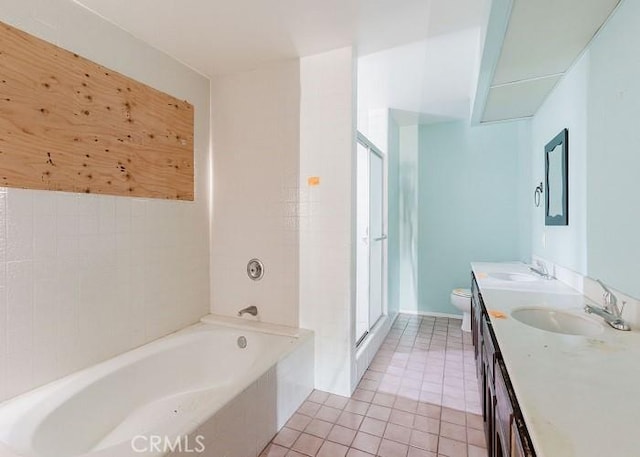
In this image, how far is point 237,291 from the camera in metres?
2.62

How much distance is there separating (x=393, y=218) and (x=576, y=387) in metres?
3.10

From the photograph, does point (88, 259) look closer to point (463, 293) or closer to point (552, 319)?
point (552, 319)

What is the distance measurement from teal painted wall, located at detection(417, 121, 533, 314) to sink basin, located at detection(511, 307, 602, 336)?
2.06 m

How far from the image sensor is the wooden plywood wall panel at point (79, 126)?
4.91ft

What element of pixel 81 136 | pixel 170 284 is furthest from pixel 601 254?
pixel 81 136

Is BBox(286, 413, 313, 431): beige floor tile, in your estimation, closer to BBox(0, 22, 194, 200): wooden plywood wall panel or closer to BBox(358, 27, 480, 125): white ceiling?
BBox(0, 22, 194, 200): wooden plywood wall panel

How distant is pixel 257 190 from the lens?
2.53 metres

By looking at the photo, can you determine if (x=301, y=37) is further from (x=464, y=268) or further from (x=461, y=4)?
(x=464, y=268)

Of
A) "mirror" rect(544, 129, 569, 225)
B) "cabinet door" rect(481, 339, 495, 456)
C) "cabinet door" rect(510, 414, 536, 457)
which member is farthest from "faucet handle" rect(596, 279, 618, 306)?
"cabinet door" rect(510, 414, 536, 457)

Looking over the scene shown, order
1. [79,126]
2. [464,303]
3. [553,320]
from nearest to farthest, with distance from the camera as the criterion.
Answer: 1. [553,320]
2. [79,126]
3. [464,303]

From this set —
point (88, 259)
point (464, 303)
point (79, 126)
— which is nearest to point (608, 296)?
point (464, 303)

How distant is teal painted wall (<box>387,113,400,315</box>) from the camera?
11.9 ft

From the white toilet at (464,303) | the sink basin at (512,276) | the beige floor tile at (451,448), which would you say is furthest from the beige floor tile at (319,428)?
the white toilet at (464,303)

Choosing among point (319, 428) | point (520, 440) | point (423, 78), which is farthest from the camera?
point (423, 78)
